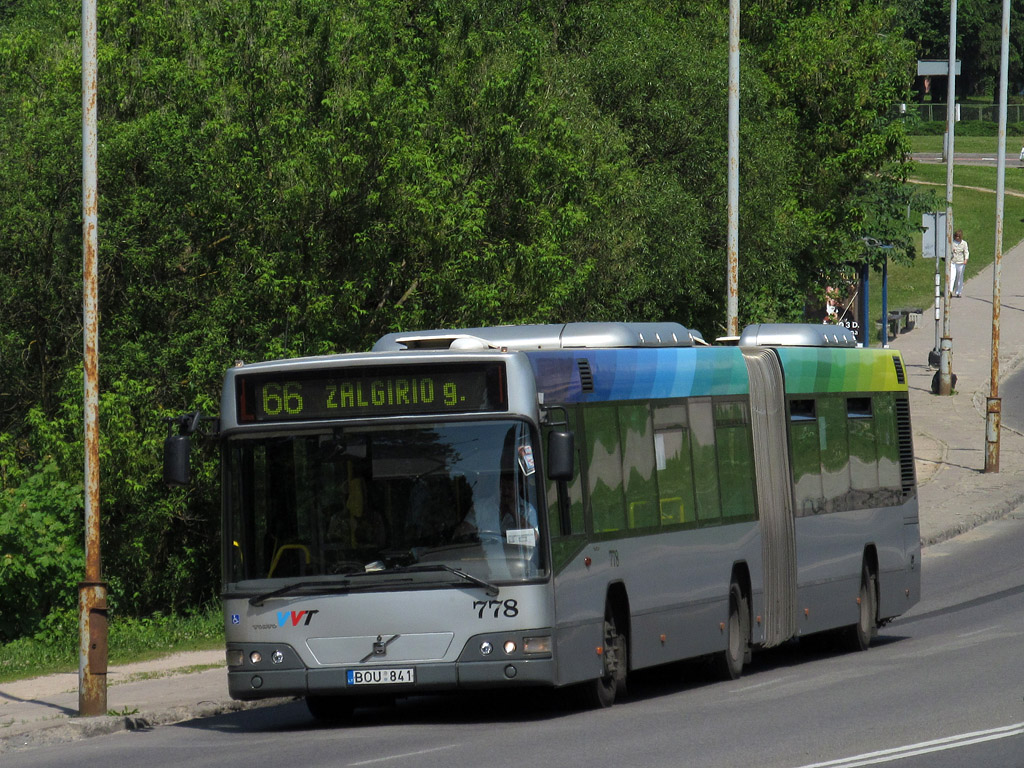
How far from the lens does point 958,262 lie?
55812mm

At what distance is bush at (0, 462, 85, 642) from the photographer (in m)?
20.1

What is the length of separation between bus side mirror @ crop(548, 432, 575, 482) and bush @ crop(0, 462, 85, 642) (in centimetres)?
982

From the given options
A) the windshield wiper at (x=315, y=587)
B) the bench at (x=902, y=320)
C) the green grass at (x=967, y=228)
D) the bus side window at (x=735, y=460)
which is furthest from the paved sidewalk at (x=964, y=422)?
the windshield wiper at (x=315, y=587)

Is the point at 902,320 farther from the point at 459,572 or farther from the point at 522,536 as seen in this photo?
the point at 459,572

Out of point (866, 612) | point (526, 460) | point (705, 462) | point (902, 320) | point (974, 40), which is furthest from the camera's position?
point (974, 40)

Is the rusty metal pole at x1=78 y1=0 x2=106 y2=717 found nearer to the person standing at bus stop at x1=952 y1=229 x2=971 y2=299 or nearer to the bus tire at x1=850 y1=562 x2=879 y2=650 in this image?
the bus tire at x1=850 y1=562 x2=879 y2=650

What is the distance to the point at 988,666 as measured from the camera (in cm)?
1526

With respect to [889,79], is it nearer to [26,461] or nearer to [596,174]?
[596,174]

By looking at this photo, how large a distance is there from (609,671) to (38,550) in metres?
8.93

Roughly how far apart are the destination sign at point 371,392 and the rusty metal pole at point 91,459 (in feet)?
5.77

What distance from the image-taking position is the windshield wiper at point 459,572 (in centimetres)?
1230

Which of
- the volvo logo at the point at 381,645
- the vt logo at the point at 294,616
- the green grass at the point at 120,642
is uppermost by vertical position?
the vt logo at the point at 294,616

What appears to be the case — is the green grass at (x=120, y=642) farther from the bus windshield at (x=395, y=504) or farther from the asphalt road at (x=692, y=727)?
the bus windshield at (x=395, y=504)

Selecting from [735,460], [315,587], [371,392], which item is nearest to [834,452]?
[735,460]
